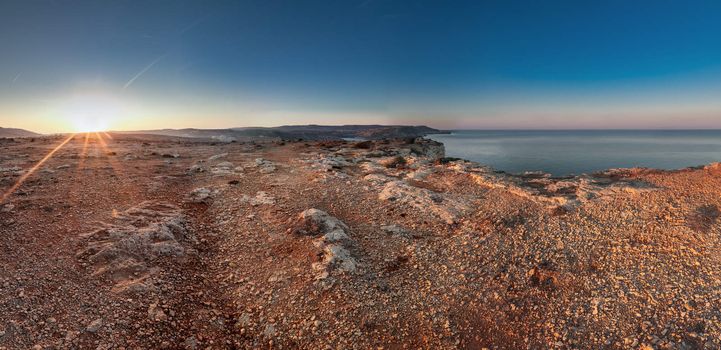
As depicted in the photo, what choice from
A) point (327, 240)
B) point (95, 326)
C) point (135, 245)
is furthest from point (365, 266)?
point (135, 245)

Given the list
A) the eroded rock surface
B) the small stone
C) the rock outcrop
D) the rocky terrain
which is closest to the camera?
the small stone

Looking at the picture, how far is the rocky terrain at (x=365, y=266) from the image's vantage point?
10773 millimetres

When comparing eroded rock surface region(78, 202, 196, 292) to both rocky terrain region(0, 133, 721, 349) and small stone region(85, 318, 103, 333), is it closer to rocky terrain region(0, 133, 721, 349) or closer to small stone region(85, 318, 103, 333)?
rocky terrain region(0, 133, 721, 349)

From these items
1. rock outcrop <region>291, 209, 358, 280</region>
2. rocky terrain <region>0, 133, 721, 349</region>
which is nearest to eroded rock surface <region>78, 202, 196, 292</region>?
rocky terrain <region>0, 133, 721, 349</region>

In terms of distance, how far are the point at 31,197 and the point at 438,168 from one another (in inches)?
1135

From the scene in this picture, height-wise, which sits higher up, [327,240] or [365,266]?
[327,240]

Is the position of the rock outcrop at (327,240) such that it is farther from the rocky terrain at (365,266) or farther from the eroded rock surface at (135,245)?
the eroded rock surface at (135,245)

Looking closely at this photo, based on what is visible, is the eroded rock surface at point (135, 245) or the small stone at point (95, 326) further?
the eroded rock surface at point (135, 245)

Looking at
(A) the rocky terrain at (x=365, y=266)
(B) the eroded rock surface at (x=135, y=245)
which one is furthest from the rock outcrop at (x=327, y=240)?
(B) the eroded rock surface at (x=135, y=245)

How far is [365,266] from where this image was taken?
47.9ft

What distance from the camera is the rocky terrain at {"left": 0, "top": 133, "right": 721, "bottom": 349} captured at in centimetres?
1077

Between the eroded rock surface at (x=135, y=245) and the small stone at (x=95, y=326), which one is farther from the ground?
the eroded rock surface at (x=135, y=245)

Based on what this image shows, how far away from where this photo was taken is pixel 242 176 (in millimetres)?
28844

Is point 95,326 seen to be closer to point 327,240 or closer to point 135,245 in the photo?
point 135,245
